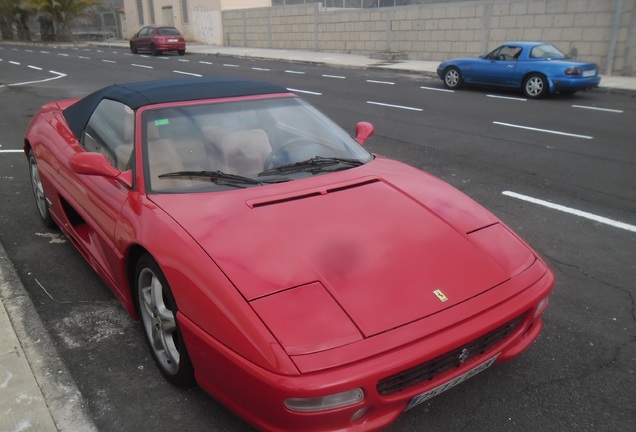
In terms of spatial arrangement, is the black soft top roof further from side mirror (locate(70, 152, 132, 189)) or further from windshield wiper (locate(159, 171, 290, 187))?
windshield wiper (locate(159, 171, 290, 187))

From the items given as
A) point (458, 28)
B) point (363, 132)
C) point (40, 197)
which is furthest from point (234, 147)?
point (458, 28)

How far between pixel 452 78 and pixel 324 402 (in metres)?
13.9

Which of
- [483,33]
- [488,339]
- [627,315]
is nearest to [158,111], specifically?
[488,339]

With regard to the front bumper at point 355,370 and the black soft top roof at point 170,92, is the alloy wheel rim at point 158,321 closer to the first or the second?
the front bumper at point 355,370

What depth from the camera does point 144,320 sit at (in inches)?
110

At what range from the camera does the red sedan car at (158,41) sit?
28.2 m

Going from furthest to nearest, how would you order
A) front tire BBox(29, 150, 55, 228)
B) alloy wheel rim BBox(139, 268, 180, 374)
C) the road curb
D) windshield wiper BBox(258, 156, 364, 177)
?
front tire BBox(29, 150, 55, 228)
windshield wiper BBox(258, 156, 364, 177)
alloy wheel rim BBox(139, 268, 180, 374)
the road curb

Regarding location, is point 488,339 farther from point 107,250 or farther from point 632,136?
point 632,136

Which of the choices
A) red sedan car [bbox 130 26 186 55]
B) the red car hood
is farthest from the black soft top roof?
red sedan car [bbox 130 26 186 55]

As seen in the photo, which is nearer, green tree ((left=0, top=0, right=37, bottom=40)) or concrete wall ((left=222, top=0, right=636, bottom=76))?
concrete wall ((left=222, top=0, right=636, bottom=76))

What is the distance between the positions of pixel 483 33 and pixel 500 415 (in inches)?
755

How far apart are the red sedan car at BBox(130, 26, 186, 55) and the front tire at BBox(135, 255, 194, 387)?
28067 millimetres

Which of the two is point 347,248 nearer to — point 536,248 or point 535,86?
point 536,248

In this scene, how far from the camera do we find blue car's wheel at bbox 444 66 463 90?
1436cm
